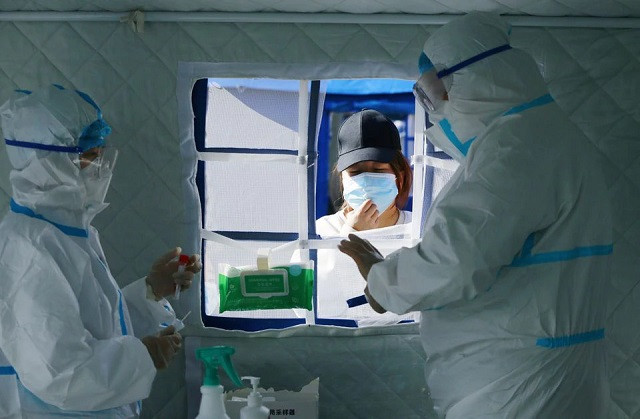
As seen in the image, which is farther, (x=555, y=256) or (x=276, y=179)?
(x=276, y=179)

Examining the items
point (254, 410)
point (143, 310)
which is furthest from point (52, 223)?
point (254, 410)

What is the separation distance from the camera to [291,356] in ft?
7.18

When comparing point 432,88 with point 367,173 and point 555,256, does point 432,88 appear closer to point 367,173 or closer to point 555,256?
point 555,256

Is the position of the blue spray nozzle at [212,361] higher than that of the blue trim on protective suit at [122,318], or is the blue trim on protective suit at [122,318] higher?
the blue trim on protective suit at [122,318]

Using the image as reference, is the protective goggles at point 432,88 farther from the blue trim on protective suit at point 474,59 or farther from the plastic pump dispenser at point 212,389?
the plastic pump dispenser at point 212,389

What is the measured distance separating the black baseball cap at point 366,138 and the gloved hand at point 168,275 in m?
0.56

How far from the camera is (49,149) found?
1.50 m

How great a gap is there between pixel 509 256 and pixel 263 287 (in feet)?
2.86

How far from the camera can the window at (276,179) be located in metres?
2.14

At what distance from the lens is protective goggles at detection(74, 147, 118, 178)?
1574 millimetres

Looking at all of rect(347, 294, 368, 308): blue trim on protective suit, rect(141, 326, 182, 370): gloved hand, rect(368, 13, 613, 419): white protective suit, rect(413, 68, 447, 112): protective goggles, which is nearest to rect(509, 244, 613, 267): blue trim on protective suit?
rect(368, 13, 613, 419): white protective suit

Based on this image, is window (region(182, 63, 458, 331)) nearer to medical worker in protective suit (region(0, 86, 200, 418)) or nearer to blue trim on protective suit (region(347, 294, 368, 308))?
blue trim on protective suit (region(347, 294, 368, 308))

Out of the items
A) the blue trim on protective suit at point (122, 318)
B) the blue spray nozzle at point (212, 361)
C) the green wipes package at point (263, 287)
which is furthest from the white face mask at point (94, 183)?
the green wipes package at point (263, 287)

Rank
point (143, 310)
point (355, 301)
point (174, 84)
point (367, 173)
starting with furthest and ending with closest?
point (367, 173)
point (174, 84)
point (355, 301)
point (143, 310)
